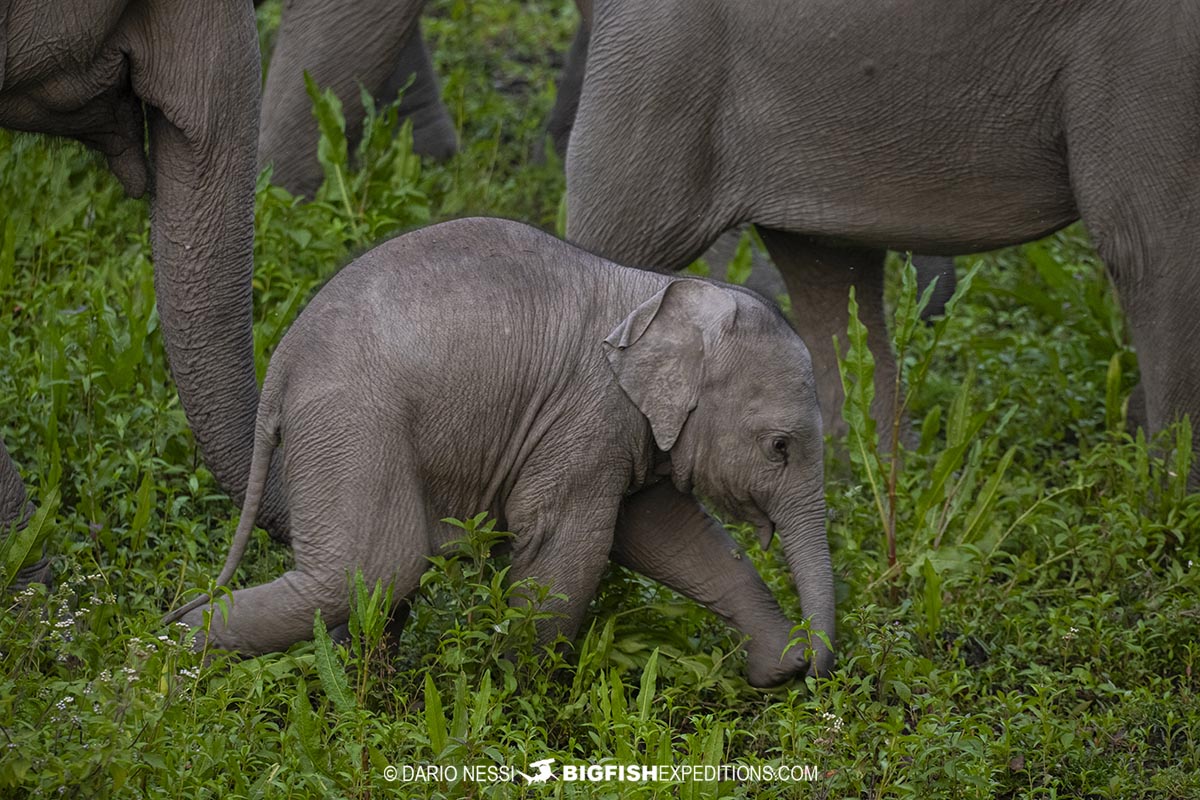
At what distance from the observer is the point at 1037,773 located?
394 cm

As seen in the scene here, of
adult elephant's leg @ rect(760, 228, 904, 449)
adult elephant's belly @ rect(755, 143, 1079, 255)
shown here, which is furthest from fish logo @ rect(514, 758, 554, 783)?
adult elephant's leg @ rect(760, 228, 904, 449)

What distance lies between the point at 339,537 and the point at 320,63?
267cm

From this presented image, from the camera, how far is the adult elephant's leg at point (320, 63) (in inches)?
239

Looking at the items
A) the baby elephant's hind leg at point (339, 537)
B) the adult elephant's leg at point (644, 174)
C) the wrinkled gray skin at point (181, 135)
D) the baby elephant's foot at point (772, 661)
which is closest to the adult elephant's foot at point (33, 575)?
the wrinkled gray skin at point (181, 135)

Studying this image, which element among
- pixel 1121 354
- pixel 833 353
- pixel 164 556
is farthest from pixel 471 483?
pixel 1121 354

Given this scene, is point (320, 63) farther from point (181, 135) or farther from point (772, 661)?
point (772, 661)

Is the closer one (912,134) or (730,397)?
(730,397)

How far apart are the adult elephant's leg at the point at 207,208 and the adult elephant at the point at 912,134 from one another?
123 cm

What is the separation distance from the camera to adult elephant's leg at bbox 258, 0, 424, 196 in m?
6.07

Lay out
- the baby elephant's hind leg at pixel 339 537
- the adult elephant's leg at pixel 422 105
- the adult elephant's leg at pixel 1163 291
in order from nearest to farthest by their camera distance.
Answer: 1. the baby elephant's hind leg at pixel 339 537
2. the adult elephant's leg at pixel 1163 291
3. the adult elephant's leg at pixel 422 105

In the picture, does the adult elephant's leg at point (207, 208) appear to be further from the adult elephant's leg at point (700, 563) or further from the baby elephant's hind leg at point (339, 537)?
the adult elephant's leg at point (700, 563)

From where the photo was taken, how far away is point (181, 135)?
13.2 ft

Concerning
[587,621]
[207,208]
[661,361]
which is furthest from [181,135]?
[587,621]

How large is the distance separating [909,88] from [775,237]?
35.2 inches
